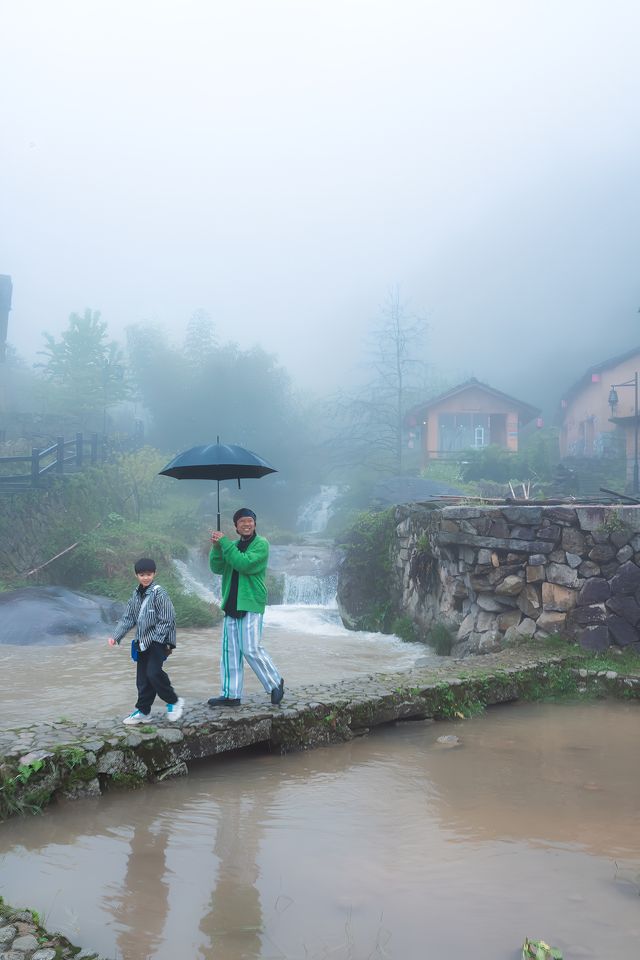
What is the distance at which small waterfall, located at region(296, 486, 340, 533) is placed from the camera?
3416 centimetres

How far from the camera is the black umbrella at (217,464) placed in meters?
6.41

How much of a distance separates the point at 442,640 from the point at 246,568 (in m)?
6.23

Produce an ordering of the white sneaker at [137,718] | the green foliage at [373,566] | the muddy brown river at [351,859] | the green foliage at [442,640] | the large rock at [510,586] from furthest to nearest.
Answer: the green foliage at [373,566], the green foliage at [442,640], the large rock at [510,586], the white sneaker at [137,718], the muddy brown river at [351,859]

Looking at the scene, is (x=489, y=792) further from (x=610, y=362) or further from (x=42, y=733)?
(x=610, y=362)

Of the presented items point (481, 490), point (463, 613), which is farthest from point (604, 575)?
point (481, 490)

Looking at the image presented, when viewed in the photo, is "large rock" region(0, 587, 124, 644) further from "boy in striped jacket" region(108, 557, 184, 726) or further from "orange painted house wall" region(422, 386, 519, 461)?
"orange painted house wall" region(422, 386, 519, 461)

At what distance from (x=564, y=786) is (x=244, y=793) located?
8.09 feet

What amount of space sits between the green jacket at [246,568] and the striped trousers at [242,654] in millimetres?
158

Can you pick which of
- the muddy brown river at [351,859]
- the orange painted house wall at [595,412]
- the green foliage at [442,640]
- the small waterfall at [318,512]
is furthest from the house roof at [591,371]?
the muddy brown river at [351,859]

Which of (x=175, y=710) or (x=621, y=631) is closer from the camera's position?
(x=175, y=710)

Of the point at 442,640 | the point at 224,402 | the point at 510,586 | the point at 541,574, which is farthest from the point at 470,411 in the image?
the point at 541,574

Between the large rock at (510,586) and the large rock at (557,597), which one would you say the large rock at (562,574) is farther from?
the large rock at (510,586)

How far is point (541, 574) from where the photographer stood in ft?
33.1

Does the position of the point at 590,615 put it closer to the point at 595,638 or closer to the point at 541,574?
the point at 595,638
